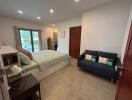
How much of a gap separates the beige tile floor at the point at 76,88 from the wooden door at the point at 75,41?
7.27 feet

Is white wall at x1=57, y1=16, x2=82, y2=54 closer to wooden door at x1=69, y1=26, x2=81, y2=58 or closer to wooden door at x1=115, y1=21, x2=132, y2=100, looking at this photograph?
wooden door at x1=69, y1=26, x2=81, y2=58

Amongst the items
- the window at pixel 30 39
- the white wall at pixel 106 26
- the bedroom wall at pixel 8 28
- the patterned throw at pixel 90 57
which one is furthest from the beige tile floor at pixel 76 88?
the window at pixel 30 39

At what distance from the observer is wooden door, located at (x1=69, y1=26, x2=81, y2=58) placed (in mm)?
4154

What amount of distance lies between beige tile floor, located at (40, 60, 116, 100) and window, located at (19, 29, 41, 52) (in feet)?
13.1

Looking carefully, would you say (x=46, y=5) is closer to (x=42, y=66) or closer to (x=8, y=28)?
(x=42, y=66)

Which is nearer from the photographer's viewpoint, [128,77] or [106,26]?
[128,77]

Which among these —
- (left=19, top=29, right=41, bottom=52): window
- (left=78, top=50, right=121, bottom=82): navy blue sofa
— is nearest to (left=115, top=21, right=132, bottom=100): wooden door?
(left=78, top=50, right=121, bottom=82): navy blue sofa

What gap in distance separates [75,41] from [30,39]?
359 cm

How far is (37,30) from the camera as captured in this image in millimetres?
5625

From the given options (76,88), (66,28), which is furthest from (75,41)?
(76,88)

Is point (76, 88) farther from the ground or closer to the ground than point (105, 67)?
closer to the ground

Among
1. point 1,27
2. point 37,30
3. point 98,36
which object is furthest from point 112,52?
point 1,27

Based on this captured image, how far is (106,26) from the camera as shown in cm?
274

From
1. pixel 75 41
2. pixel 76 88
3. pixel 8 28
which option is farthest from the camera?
pixel 75 41
